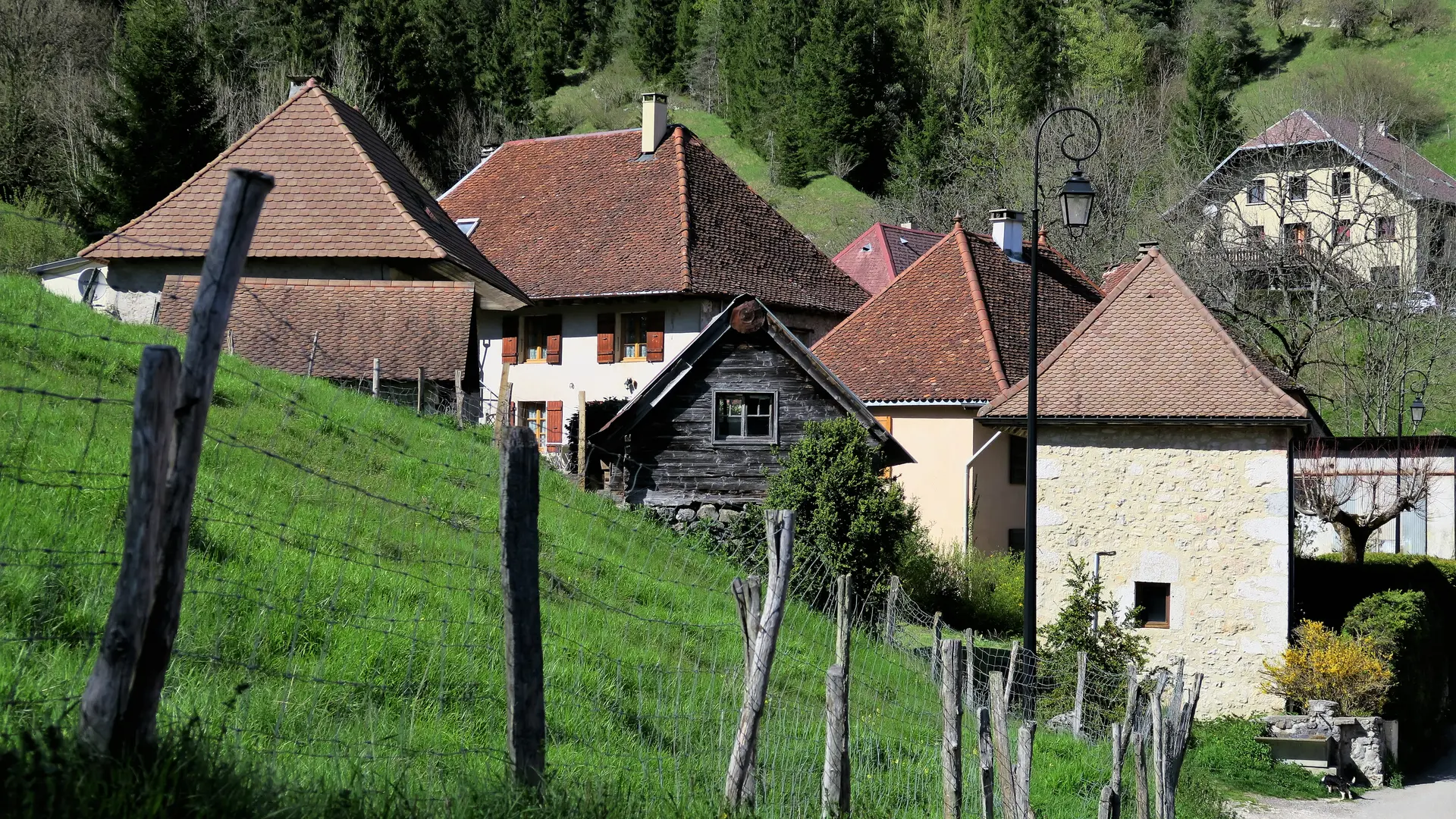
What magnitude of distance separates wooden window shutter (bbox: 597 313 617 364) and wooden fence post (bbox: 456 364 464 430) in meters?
10.2

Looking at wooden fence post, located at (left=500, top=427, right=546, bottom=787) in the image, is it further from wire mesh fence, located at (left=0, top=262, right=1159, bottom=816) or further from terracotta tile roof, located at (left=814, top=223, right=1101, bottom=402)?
terracotta tile roof, located at (left=814, top=223, right=1101, bottom=402)

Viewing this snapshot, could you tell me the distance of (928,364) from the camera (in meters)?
28.9

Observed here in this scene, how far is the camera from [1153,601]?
21625 millimetres

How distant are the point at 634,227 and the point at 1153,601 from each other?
1848 centimetres

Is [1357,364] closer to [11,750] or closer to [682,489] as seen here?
[682,489]

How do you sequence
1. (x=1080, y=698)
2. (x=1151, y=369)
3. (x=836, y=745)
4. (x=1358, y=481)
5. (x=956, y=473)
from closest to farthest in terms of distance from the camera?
1. (x=836, y=745)
2. (x=1080, y=698)
3. (x=1151, y=369)
4. (x=956, y=473)
5. (x=1358, y=481)

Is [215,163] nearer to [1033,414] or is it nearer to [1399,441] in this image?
[1033,414]

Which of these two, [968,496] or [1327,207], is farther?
[1327,207]

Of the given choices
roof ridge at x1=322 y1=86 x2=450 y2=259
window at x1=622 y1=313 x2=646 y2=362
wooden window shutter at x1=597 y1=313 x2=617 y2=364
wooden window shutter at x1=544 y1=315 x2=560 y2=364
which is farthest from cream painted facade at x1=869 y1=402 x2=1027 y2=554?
roof ridge at x1=322 y1=86 x2=450 y2=259

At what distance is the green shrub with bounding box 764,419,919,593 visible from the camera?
19703 millimetres

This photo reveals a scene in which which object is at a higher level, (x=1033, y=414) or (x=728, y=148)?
(x=728, y=148)

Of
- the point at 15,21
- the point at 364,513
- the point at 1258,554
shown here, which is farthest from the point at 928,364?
the point at 15,21

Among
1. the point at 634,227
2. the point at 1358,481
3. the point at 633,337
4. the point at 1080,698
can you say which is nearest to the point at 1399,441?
the point at 1358,481

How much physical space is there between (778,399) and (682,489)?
238cm
